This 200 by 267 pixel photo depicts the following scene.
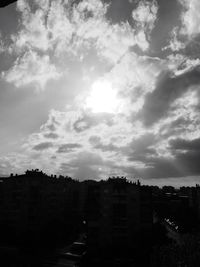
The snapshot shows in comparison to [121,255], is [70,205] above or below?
above

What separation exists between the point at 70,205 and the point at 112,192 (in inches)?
1240

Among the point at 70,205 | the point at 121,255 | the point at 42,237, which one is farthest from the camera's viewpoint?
the point at 70,205

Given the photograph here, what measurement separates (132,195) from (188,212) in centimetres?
3392

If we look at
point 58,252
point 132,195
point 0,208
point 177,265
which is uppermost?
point 132,195

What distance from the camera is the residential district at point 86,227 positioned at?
147ft

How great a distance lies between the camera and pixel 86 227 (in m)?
52.6

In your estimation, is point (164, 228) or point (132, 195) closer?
point (132, 195)

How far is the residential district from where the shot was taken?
1766 inches

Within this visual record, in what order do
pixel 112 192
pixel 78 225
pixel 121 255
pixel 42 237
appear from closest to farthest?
pixel 121 255
pixel 112 192
pixel 42 237
pixel 78 225

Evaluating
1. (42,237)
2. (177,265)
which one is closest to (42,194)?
(42,237)

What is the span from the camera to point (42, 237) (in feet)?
190

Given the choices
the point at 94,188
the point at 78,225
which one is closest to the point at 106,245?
the point at 94,188

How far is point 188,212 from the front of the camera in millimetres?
77562

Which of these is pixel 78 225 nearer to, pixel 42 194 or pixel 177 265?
pixel 42 194
